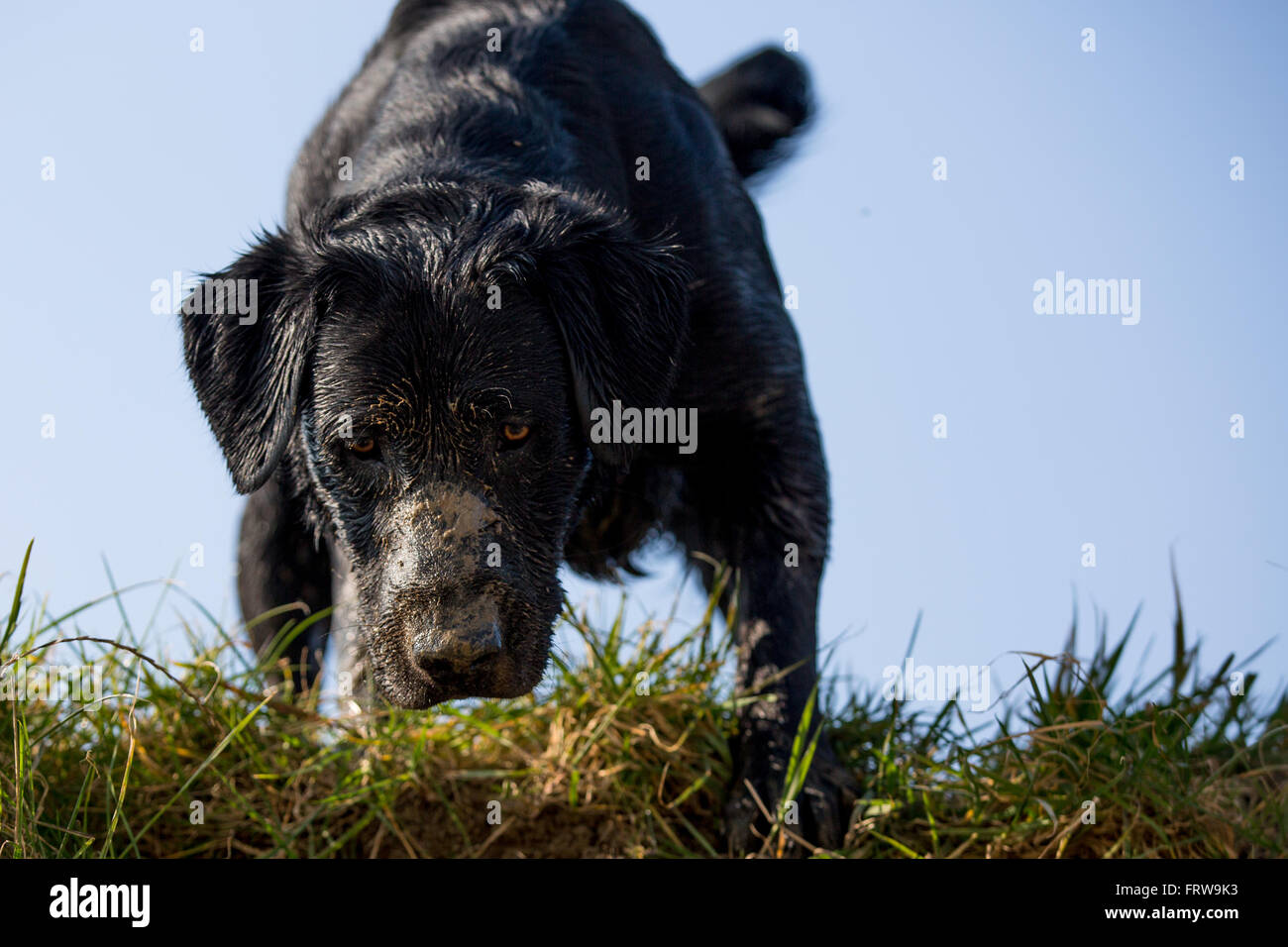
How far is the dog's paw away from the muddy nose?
3.63 ft

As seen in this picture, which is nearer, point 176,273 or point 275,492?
point 176,273

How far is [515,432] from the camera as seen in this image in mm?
3219

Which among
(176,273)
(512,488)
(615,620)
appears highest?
(176,273)

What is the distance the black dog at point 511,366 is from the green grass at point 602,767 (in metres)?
0.20

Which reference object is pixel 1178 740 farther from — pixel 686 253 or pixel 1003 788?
pixel 686 253

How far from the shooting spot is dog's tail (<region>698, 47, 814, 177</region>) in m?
5.46

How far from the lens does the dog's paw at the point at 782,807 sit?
3.74 meters

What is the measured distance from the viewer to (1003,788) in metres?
3.64

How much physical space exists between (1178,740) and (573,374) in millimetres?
1870

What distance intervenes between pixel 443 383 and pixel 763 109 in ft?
9.13

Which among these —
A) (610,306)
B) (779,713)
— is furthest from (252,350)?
(779,713)

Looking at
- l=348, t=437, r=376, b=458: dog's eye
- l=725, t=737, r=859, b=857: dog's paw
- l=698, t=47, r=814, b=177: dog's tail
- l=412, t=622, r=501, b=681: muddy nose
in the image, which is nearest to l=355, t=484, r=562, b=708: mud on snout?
l=412, t=622, r=501, b=681: muddy nose
